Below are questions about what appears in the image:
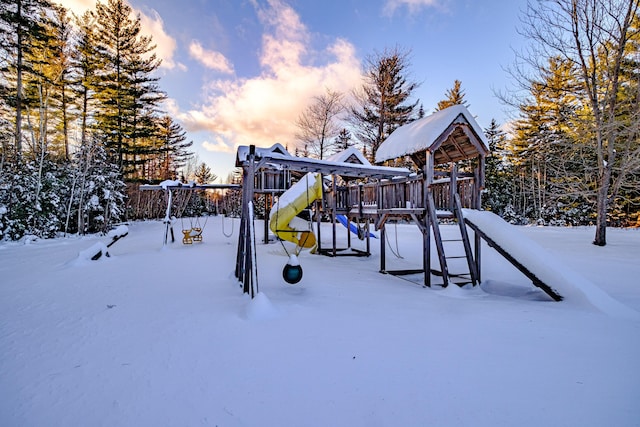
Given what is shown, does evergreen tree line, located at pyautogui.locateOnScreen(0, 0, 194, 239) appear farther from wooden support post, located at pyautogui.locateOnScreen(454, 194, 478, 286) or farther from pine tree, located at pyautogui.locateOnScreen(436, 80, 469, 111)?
pine tree, located at pyautogui.locateOnScreen(436, 80, 469, 111)

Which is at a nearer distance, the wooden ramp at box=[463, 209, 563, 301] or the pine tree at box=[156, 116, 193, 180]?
the wooden ramp at box=[463, 209, 563, 301]

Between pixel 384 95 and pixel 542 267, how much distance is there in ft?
71.4

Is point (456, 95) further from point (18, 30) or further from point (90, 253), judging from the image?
point (18, 30)

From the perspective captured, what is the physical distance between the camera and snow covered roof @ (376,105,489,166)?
7.48 metres

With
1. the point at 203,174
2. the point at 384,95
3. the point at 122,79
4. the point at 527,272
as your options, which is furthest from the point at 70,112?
the point at 527,272

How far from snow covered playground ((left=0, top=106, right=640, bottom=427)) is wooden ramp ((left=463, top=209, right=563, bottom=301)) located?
0.03 meters

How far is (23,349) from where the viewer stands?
11.8ft

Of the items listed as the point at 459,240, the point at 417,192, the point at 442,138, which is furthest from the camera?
the point at 417,192

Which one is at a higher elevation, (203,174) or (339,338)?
(203,174)

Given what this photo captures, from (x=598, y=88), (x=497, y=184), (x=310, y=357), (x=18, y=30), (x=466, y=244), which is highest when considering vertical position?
(x=18, y=30)

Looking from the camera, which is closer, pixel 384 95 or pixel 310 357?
pixel 310 357

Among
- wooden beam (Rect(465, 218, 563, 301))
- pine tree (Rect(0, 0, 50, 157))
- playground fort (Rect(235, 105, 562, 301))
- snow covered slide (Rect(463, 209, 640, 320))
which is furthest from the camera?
pine tree (Rect(0, 0, 50, 157))

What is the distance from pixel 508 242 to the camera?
665 centimetres

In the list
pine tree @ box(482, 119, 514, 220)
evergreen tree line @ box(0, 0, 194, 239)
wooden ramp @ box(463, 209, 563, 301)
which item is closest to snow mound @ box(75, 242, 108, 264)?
evergreen tree line @ box(0, 0, 194, 239)
